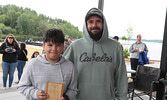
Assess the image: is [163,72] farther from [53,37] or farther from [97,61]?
[53,37]

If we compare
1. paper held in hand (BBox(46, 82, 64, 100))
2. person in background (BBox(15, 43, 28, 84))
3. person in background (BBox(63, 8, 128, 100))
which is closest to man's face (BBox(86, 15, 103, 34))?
person in background (BBox(63, 8, 128, 100))

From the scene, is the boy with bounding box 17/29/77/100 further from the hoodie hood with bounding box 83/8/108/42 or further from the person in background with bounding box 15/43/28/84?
the person in background with bounding box 15/43/28/84

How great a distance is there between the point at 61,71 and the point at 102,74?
37 centimetres

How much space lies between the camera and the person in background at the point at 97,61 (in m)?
1.36

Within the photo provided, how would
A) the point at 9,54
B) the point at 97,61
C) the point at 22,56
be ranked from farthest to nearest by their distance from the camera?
the point at 22,56
the point at 9,54
the point at 97,61

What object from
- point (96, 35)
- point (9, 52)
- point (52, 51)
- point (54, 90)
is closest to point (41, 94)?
point (54, 90)

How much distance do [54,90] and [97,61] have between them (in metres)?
0.46

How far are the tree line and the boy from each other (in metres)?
2.57

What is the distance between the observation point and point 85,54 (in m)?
1.38

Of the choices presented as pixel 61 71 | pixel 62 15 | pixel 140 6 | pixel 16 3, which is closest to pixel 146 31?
pixel 140 6

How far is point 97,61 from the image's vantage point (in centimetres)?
137

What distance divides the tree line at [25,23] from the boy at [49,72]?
257 centimetres

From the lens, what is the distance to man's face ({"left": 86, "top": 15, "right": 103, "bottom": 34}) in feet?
4.50

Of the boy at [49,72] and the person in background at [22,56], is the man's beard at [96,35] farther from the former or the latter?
the person in background at [22,56]
